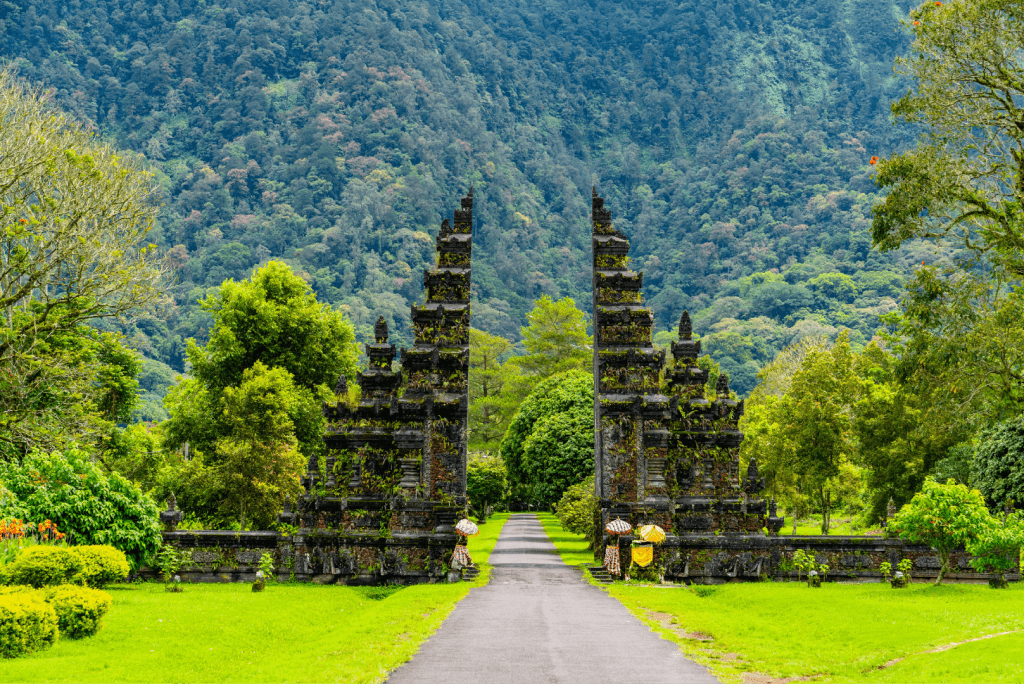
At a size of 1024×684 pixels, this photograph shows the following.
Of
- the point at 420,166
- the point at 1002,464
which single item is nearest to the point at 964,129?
the point at 1002,464

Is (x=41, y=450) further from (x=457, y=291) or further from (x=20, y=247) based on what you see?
(x=457, y=291)

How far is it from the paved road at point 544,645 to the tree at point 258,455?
1518cm

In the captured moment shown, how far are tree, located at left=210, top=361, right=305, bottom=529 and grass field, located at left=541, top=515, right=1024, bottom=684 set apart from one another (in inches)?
697

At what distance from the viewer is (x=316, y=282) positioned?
134375mm

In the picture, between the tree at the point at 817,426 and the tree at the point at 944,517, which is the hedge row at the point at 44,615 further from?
the tree at the point at 817,426

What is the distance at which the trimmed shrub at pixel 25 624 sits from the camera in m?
13.6

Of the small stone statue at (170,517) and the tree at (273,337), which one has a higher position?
the tree at (273,337)

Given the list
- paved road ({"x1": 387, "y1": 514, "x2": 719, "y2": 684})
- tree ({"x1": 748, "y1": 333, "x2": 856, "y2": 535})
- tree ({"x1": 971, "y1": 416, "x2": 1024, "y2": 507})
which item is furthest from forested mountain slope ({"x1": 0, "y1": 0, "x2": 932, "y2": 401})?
paved road ({"x1": 387, "y1": 514, "x2": 719, "y2": 684})

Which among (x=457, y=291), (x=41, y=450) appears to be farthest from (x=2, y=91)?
(x=457, y=291)

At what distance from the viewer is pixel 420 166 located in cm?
16375

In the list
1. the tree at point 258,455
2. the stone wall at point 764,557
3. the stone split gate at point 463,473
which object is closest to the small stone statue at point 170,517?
the stone split gate at point 463,473

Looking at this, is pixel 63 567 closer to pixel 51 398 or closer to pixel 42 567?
pixel 42 567

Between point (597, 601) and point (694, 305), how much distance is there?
137263mm

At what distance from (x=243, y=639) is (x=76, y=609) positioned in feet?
10.1
